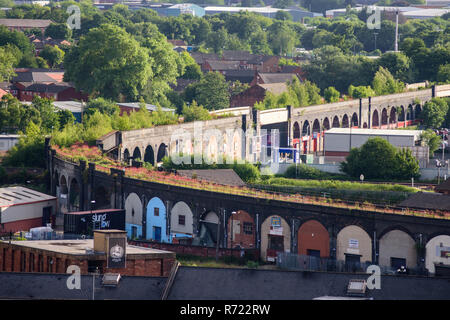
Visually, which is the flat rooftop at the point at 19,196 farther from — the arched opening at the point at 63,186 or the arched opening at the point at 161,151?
the arched opening at the point at 161,151

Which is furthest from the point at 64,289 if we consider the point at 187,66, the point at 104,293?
the point at 187,66

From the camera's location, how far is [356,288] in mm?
43906

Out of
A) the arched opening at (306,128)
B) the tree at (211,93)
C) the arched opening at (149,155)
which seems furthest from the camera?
the tree at (211,93)

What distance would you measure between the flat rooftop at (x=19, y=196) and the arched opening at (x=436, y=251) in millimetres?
31364

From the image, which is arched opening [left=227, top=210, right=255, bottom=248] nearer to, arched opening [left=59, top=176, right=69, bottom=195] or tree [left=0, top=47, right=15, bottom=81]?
arched opening [left=59, top=176, right=69, bottom=195]

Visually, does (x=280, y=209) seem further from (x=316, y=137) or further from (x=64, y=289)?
(x=316, y=137)

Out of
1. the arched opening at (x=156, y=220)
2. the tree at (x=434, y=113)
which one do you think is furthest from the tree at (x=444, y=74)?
the arched opening at (x=156, y=220)

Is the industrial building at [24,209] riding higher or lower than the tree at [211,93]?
lower

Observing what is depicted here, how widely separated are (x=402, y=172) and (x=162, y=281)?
161 feet

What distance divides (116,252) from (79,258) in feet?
6.28

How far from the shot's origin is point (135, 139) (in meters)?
96.2

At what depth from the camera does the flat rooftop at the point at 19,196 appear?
3031 inches

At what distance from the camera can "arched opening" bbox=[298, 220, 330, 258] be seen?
65.4 m

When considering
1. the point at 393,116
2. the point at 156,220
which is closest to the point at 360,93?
the point at 393,116
